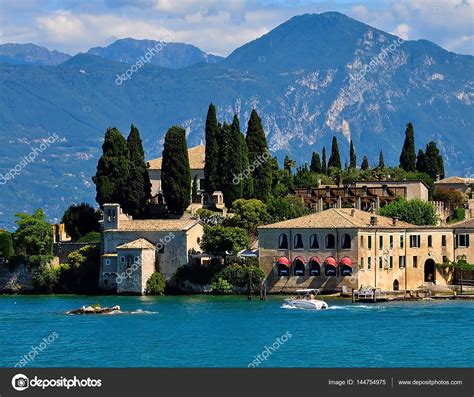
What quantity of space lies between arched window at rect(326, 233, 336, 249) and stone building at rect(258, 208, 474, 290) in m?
0.05

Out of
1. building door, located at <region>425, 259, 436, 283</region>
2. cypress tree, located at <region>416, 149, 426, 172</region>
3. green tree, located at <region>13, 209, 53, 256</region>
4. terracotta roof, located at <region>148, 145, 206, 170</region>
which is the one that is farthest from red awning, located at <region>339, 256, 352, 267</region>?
cypress tree, located at <region>416, 149, 426, 172</region>

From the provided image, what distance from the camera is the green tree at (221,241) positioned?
278 ft

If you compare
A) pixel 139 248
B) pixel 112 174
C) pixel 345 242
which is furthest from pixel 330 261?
pixel 112 174

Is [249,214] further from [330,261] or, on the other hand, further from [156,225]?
[330,261]

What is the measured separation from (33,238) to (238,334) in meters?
29.8

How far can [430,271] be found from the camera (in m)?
86.3

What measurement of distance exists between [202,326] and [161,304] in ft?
41.0

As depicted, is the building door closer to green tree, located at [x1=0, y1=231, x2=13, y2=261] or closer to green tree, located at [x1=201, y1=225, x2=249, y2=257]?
green tree, located at [x1=201, y1=225, x2=249, y2=257]

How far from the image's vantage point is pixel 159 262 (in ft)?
280

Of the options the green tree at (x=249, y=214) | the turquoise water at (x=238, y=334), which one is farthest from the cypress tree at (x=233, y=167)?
the turquoise water at (x=238, y=334)
